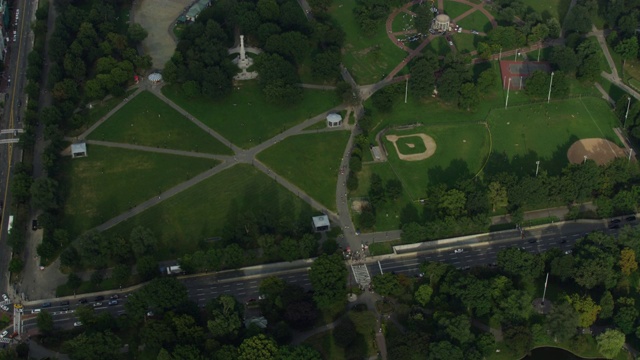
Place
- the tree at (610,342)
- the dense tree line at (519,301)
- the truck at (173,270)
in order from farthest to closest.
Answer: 1. the truck at (173,270)
2. the tree at (610,342)
3. the dense tree line at (519,301)

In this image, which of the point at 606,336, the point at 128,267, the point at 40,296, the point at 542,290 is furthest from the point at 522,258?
the point at 40,296

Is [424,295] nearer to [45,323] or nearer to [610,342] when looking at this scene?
[610,342]

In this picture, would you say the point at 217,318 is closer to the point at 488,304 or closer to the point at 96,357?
the point at 96,357

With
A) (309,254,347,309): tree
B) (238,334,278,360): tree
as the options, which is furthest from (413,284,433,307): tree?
(238,334,278,360): tree

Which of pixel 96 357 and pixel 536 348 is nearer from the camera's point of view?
pixel 96 357

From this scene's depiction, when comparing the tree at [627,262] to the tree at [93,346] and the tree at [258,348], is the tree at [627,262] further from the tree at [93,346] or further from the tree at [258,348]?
the tree at [93,346]

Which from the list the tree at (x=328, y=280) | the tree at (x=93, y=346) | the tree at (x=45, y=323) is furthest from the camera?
the tree at (x=328, y=280)

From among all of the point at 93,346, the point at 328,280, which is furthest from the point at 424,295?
the point at 93,346

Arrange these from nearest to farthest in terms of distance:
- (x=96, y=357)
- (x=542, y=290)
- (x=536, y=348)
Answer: (x=96, y=357), (x=536, y=348), (x=542, y=290)

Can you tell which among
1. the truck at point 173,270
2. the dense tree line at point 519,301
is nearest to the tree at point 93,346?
the truck at point 173,270
